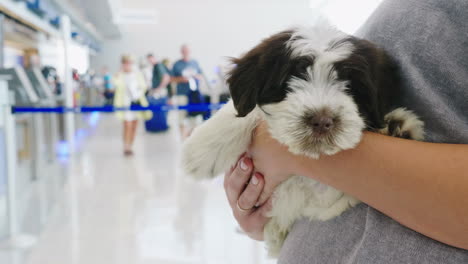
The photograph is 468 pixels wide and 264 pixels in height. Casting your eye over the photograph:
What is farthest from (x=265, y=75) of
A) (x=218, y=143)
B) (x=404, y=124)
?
(x=404, y=124)

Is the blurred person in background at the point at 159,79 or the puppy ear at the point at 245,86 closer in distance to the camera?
the puppy ear at the point at 245,86

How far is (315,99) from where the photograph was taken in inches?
31.5

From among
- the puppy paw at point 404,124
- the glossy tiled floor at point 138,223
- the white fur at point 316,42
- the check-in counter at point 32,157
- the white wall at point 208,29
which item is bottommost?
the glossy tiled floor at point 138,223

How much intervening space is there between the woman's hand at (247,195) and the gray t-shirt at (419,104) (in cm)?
20

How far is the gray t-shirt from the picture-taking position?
2.21 feet

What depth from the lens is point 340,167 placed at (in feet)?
2.38

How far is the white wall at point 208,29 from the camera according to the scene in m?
16.6

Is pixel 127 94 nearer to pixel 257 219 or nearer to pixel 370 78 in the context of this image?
pixel 257 219

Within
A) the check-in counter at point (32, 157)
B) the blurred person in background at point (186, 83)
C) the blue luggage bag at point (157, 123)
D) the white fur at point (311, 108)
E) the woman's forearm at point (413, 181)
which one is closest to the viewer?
the woman's forearm at point (413, 181)

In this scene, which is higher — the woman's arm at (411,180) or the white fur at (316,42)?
the white fur at (316,42)

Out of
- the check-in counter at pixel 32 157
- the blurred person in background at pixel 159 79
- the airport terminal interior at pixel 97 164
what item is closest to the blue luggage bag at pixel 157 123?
the airport terminal interior at pixel 97 164

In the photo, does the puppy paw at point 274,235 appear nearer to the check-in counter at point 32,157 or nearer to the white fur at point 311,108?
the white fur at point 311,108

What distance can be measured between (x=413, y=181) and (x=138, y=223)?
2991mm

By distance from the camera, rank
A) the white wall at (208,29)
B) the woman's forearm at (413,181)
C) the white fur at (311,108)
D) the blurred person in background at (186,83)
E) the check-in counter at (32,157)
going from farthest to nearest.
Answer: the white wall at (208,29)
the blurred person in background at (186,83)
the check-in counter at (32,157)
the white fur at (311,108)
the woman's forearm at (413,181)
